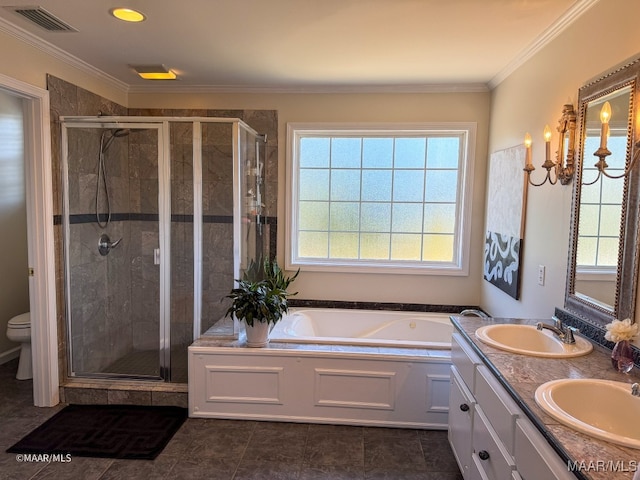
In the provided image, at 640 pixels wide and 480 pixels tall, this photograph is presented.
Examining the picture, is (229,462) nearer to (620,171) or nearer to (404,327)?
(404,327)

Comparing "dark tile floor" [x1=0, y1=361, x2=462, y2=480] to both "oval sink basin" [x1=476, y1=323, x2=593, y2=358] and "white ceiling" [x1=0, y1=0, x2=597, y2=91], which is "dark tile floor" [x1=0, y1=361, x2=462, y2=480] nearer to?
"oval sink basin" [x1=476, y1=323, x2=593, y2=358]

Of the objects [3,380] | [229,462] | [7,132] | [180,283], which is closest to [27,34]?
[7,132]

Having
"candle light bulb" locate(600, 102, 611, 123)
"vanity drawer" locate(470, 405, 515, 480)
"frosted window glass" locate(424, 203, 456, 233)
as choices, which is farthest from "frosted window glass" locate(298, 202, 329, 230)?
"candle light bulb" locate(600, 102, 611, 123)

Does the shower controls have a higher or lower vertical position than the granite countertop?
higher

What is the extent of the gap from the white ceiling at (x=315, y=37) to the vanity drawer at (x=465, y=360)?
1.68 m

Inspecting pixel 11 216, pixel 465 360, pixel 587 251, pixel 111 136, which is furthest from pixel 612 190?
pixel 11 216

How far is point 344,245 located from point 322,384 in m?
1.42

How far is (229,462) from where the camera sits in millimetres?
2242

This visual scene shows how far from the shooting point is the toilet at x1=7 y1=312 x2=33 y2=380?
313cm

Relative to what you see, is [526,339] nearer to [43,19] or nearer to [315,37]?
[315,37]

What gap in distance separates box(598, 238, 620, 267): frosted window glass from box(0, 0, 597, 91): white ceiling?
44.6 inches

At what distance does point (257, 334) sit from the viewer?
2.70m

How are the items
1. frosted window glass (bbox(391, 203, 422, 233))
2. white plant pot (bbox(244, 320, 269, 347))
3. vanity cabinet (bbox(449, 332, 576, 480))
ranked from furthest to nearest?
frosted window glass (bbox(391, 203, 422, 233)) → white plant pot (bbox(244, 320, 269, 347)) → vanity cabinet (bbox(449, 332, 576, 480))

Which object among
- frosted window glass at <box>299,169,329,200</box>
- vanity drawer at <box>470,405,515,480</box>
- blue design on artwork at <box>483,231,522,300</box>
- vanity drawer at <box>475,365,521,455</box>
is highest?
frosted window glass at <box>299,169,329,200</box>
